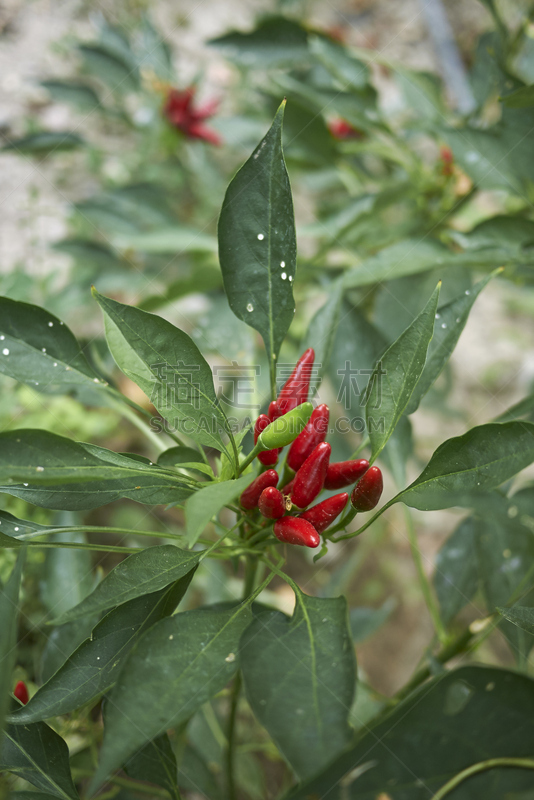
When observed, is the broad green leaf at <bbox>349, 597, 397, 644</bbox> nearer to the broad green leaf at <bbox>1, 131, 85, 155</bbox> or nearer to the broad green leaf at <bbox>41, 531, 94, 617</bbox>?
the broad green leaf at <bbox>41, 531, 94, 617</bbox>

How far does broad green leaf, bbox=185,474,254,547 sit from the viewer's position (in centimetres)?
35

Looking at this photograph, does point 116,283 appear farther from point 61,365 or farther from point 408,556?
point 408,556

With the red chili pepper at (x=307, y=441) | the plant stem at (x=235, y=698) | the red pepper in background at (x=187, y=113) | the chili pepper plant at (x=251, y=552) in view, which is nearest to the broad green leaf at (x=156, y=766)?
the chili pepper plant at (x=251, y=552)

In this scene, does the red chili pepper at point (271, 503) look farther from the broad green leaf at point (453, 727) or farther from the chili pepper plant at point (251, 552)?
the broad green leaf at point (453, 727)

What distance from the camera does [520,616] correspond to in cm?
47

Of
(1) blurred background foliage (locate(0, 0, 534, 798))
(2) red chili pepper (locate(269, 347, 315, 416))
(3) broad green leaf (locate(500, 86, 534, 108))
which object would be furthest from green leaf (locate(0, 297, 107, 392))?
(3) broad green leaf (locate(500, 86, 534, 108))

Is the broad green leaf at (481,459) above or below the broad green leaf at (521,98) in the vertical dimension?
below

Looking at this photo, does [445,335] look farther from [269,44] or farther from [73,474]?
[269,44]

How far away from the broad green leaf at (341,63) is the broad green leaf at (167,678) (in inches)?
41.5

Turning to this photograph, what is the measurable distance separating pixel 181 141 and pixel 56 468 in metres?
1.45

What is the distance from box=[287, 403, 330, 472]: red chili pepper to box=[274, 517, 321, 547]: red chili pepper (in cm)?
7

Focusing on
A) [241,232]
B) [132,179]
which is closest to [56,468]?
[241,232]

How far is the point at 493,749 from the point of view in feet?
1.49

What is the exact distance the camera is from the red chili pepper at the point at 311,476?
1.68ft
